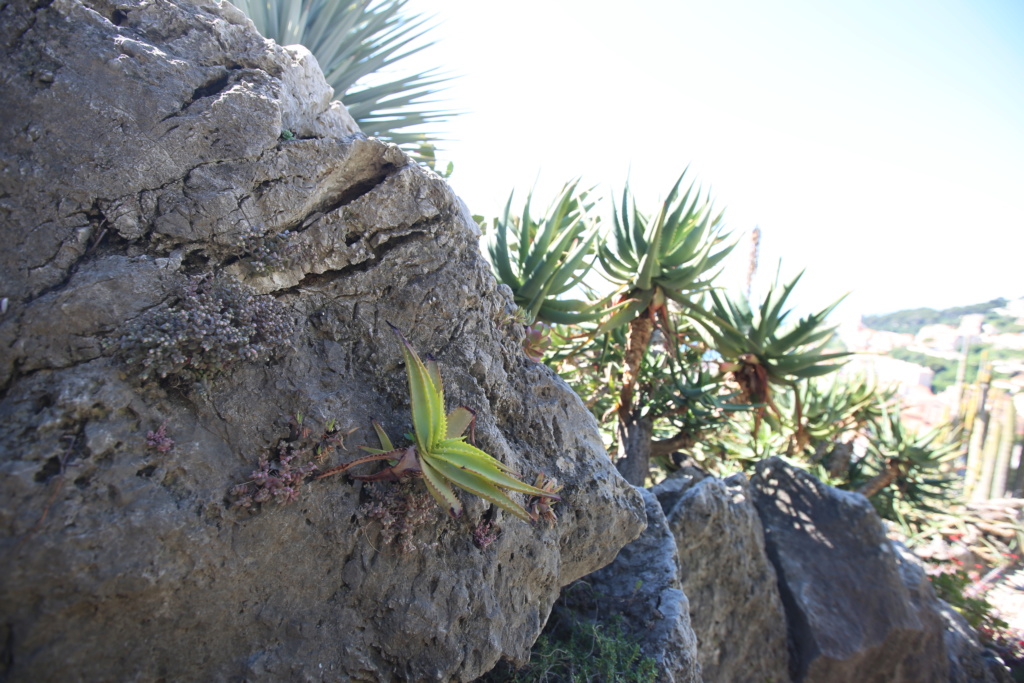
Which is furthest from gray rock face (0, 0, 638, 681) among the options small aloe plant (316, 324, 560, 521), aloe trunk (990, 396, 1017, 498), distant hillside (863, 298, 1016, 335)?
distant hillside (863, 298, 1016, 335)

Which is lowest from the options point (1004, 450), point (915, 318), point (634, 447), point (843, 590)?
point (843, 590)

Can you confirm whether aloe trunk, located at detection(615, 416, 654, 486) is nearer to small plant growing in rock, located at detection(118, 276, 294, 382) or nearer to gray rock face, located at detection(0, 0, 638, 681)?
gray rock face, located at detection(0, 0, 638, 681)

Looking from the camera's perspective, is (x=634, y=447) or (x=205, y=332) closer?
(x=205, y=332)

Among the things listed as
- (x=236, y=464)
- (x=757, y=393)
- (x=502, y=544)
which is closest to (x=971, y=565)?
(x=757, y=393)

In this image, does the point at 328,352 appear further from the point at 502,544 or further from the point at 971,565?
the point at 971,565

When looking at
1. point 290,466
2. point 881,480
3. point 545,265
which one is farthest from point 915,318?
point 290,466

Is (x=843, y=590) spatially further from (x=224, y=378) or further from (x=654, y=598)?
(x=224, y=378)

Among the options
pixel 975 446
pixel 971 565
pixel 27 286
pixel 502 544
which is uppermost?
pixel 27 286
